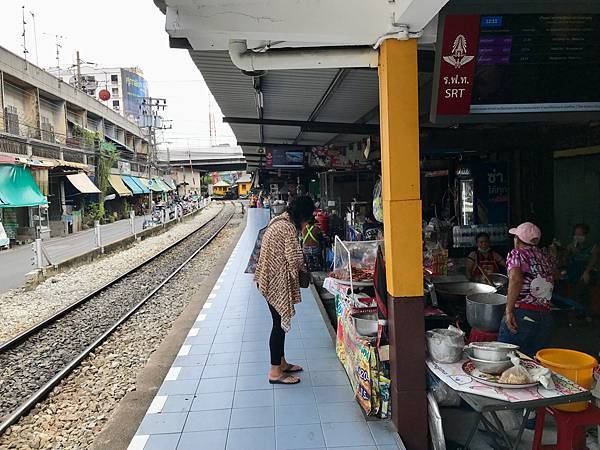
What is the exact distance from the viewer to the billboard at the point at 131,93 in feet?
239

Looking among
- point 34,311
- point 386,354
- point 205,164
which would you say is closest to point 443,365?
point 386,354

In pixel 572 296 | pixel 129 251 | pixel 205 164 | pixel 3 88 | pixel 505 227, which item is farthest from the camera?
pixel 205 164

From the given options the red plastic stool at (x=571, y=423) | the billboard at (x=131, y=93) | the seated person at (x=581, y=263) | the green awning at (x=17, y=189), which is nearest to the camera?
the red plastic stool at (x=571, y=423)

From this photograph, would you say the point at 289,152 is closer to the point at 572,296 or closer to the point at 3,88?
the point at 572,296

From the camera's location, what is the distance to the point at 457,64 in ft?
10.9

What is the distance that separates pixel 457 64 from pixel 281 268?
2352 mm

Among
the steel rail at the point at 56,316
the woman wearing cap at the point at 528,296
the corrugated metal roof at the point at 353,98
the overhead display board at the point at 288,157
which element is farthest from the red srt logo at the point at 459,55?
the overhead display board at the point at 288,157

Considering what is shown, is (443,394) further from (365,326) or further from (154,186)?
(154,186)

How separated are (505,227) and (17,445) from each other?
23.4 feet

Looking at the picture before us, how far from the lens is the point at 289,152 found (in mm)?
12805

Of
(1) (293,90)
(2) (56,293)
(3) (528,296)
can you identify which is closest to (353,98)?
(1) (293,90)

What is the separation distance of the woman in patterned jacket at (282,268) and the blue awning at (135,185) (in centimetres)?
3802

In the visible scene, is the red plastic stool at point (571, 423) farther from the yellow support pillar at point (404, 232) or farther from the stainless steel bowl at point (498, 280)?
the stainless steel bowl at point (498, 280)

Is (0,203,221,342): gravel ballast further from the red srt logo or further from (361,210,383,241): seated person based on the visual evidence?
the red srt logo
